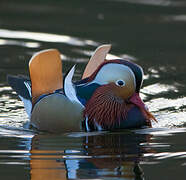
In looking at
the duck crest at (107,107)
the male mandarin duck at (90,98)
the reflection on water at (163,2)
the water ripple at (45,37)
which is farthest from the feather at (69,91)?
the reflection on water at (163,2)

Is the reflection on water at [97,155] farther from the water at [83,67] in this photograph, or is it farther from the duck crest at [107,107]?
the duck crest at [107,107]

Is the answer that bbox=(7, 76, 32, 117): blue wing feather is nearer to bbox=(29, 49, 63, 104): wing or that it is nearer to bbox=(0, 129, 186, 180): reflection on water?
bbox=(29, 49, 63, 104): wing

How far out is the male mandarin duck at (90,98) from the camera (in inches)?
261

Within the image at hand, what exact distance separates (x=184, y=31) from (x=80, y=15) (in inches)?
73.0

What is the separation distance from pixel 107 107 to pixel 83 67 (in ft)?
8.22

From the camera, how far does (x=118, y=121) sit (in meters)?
6.76

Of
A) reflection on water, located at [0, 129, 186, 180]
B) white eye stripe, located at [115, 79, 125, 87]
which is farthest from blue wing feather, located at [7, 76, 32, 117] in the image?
white eye stripe, located at [115, 79, 125, 87]

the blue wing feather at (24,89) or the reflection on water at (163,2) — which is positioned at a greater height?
the reflection on water at (163,2)

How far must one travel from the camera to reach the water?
564 cm

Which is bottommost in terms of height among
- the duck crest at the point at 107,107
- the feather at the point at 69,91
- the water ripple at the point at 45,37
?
the duck crest at the point at 107,107

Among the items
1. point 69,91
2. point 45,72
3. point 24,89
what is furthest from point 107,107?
point 24,89

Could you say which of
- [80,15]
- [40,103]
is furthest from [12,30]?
[40,103]

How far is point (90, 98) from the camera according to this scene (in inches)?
266

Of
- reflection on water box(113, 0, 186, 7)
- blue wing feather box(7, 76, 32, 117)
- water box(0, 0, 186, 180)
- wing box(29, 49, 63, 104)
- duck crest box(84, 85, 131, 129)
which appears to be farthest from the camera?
reflection on water box(113, 0, 186, 7)
